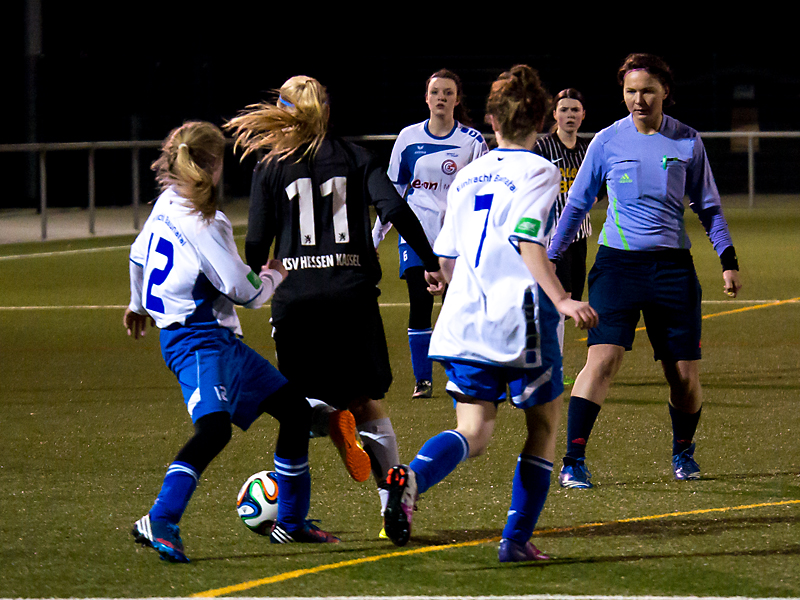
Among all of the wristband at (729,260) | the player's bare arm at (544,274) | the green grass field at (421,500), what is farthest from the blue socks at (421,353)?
the player's bare arm at (544,274)

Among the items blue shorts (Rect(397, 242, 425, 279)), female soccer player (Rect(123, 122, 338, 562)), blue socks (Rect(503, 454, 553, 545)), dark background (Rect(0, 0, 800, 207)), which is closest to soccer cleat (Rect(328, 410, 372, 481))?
female soccer player (Rect(123, 122, 338, 562))

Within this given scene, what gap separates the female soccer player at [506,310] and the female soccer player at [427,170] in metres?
3.54

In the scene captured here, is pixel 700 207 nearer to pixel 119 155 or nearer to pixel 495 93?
pixel 495 93

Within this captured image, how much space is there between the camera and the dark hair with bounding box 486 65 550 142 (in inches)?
173

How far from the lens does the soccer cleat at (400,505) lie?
415cm

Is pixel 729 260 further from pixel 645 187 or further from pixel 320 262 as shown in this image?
pixel 320 262

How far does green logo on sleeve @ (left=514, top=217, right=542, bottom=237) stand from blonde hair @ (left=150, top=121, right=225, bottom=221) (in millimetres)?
1088

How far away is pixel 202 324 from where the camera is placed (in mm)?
4637

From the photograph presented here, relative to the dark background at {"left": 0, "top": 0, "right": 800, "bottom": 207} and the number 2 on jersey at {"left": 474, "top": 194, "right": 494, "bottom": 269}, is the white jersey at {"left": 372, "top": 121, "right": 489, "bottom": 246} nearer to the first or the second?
the number 2 on jersey at {"left": 474, "top": 194, "right": 494, "bottom": 269}

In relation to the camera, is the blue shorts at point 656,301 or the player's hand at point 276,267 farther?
the blue shorts at point 656,301

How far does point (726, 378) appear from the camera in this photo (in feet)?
28.3

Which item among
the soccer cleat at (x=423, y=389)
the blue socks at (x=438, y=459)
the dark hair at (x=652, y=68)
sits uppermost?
the dark hair at (x=652, y=68)

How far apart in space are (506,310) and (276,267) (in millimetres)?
938

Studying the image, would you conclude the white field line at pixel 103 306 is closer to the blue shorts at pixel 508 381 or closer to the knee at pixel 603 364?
the knee at pixel 603 364
